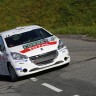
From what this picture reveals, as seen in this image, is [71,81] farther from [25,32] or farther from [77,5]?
[77,5]

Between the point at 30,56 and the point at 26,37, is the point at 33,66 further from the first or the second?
the point at 26,37

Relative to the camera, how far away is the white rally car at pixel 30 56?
48.0ft

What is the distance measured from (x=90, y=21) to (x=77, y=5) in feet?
13.1

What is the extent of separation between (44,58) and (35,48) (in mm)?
444

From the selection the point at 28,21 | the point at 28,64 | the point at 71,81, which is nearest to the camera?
the point at 71,81

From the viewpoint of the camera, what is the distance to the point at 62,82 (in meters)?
13.5

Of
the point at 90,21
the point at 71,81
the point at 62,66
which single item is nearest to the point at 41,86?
the point at 71,81

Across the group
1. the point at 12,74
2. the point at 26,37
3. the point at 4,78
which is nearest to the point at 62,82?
the point at 12,74

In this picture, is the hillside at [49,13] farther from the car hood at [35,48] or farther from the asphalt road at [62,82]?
the car hood at [35,48]

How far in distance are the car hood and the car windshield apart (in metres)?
0.53

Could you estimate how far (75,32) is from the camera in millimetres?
24266

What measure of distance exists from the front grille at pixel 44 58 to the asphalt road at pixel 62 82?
1.48 ft

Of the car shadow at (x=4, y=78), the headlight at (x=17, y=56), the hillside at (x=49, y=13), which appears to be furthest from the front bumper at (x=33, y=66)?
the hillside at (x=49, y=13)

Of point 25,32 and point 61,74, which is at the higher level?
point 25,32
